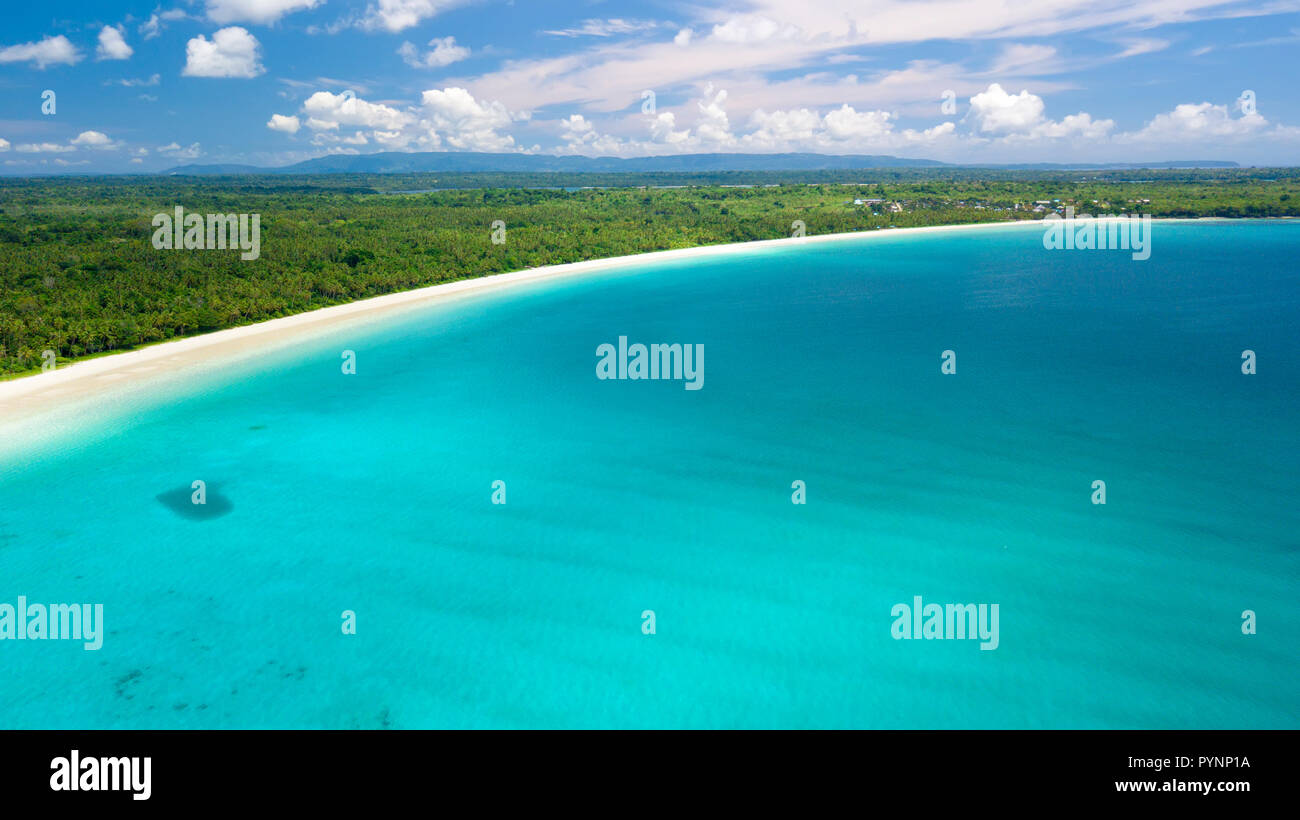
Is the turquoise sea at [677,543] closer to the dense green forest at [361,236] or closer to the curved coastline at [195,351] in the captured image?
the curved coastline at [195,351]

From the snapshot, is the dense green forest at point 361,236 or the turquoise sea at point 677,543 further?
the dense green forest at point 361,236

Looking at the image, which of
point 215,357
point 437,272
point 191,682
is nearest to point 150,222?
point 437,272

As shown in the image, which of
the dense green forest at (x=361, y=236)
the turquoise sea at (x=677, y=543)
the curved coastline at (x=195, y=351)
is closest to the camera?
the turquoise sea at (x=677, y=543)

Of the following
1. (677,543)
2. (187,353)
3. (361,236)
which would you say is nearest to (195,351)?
(187,353)

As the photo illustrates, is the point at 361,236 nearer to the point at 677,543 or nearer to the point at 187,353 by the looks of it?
the point at 187,353

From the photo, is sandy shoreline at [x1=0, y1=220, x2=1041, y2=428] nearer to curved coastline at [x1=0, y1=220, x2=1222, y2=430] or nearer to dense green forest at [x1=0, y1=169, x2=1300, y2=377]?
curved coastline at [x1=0, y1=220, x2=1222, y2=430]

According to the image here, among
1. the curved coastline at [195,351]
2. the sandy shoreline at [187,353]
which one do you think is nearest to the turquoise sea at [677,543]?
the curved coastline at [195,351]

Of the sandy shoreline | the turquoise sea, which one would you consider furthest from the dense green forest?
the turquoise sea
